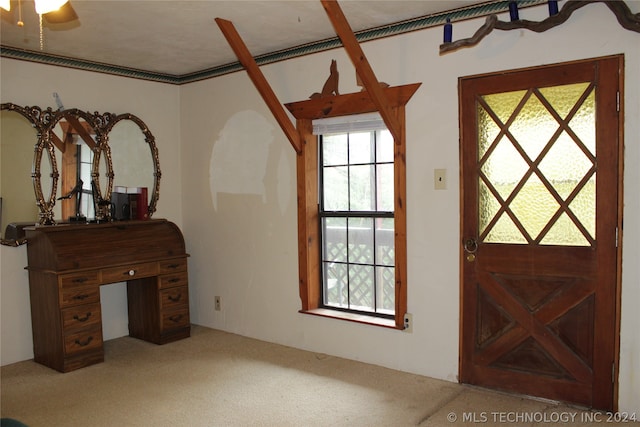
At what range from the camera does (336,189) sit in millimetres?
4082

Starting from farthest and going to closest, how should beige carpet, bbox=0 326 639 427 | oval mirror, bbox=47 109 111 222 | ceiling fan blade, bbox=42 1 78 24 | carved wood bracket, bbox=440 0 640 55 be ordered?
Result: 1. oval mirror, bbox=47 109 111 222
2. ceiling fan blade, bbox=42 1 78 24
3. beige carpet, bbox=0 326 639 427
4. carved wood bracket, bbox=440 0 640 55

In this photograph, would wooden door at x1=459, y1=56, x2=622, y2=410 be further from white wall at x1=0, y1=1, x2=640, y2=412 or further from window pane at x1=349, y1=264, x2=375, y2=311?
window pane at x1=349, y1=264, x2=375, y2=311

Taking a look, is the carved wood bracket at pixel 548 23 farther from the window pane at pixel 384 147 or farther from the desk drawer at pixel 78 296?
the desk drawer at pixel 78 296

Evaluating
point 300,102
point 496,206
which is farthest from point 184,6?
point 496,206

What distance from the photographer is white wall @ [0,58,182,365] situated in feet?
13.0

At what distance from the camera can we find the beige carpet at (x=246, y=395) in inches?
117

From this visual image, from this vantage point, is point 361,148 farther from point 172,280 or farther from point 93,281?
point 93,281

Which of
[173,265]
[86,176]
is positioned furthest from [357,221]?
[86,176]

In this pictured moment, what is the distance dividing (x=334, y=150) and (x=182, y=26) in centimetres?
140

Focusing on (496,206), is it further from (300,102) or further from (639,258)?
(300,102)

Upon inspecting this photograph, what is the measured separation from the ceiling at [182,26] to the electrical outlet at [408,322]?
1969 mm

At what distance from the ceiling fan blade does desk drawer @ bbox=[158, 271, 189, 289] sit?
2072 millimetres

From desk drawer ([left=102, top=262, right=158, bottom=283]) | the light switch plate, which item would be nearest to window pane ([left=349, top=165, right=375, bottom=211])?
the light switch plate

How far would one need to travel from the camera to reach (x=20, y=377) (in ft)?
12.1
